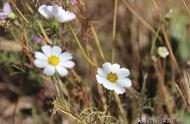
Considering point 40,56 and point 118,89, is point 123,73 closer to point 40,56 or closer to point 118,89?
point 118,89

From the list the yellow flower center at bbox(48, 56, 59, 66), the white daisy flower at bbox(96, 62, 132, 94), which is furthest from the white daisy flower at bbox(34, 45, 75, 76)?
the white daisy flower at bbox(96, 62, 132, 94)

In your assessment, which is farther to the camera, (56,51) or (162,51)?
(162,51)

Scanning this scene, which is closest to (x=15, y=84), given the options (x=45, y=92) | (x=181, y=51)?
(x=45, y=92)

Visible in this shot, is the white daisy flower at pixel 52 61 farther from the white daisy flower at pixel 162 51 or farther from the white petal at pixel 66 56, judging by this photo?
the white daisy flower at pixel 162 51

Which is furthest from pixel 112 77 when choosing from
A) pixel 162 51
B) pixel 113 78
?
pixel 162 51

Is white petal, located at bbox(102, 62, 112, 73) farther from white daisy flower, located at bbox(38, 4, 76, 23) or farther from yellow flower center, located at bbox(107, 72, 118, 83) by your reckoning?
white daisy flower, located at bbox(38, 4, 76, 23)

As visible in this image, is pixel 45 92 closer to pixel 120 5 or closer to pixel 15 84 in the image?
pixel 15 84
